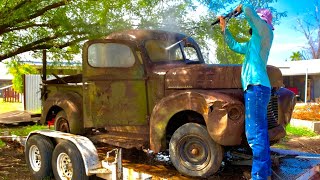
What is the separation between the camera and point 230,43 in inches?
166

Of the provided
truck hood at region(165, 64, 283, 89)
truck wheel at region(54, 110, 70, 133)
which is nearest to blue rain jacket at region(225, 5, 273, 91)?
truck hood at region(165, 64, 283, 89)

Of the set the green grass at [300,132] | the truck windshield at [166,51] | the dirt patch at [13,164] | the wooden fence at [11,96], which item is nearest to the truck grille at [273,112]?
the truck windshield at [166,51]

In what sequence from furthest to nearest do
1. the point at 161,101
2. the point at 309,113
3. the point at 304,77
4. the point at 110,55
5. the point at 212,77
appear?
the point at 304,77
the point at 309,113
the point at 110,55
the point at 161,101
the point at 212,77

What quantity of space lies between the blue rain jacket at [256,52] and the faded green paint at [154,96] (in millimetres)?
299

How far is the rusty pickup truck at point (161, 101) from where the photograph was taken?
4070 millimetres

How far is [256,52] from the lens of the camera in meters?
3.87

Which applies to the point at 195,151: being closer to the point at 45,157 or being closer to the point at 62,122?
the point at 45,157

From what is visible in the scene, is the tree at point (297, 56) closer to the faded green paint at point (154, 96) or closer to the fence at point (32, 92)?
the fence at point (32, 92)

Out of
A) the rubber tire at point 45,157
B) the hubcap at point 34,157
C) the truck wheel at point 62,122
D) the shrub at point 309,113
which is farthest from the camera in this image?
the shrub at point 309,113

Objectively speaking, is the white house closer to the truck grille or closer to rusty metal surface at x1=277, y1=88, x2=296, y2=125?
rusty metal surface at x1=277, y1=88, x2=296, y2=125

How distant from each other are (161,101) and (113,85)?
970mm


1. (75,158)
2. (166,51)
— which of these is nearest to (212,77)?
(166,51)

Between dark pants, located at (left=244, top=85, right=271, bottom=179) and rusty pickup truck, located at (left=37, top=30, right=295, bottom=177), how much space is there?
0.17 m

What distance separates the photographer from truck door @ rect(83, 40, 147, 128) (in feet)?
16.5
